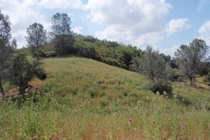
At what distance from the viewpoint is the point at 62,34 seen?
39.8 meters

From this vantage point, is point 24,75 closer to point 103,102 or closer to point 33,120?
point 103,102

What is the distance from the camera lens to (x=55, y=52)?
3866 centimetres

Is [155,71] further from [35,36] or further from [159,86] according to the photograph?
[35,36]

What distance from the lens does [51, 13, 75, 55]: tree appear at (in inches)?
1531

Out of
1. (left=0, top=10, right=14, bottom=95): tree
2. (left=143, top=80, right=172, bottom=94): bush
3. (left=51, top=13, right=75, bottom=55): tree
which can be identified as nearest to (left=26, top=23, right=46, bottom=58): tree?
(left=51, top=13, right=75, bottom=55): tree

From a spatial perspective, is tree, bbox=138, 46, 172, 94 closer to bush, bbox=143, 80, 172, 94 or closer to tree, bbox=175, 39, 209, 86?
bush, bbox=143, 80, 172, 94

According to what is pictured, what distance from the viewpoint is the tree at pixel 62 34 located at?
3888 cm

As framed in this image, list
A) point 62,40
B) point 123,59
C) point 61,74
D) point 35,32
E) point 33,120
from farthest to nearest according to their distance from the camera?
point 123,59
point 62,40
point 35,32
point 61,74
point 33,120

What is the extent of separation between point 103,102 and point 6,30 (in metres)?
11.0

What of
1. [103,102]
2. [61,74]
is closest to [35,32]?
[61,74]

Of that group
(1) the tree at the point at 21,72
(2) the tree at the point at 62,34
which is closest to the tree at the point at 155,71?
(1) the tree at the point at 21,72

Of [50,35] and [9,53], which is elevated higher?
[50,35]

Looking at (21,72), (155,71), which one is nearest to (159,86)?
(155,71)

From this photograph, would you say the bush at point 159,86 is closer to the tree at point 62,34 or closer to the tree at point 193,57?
the tree at point 193,57
